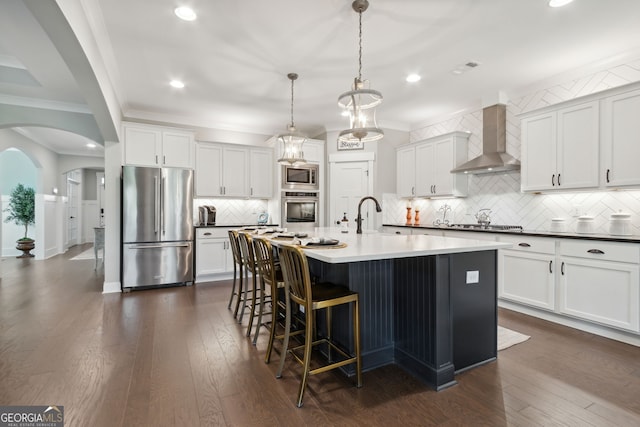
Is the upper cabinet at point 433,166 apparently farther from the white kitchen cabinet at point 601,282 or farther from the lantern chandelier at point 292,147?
the lantern chandelier at point 292,147

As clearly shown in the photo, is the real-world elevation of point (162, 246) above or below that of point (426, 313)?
above

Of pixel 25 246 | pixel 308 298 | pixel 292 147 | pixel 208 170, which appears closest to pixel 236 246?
pixel 292 147

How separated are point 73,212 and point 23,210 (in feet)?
8.72

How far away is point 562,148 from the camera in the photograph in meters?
3.47

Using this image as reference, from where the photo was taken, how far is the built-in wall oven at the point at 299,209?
5.64 meters

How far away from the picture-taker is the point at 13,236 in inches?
308

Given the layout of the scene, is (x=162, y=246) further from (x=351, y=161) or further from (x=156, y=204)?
(x=351, y=161)

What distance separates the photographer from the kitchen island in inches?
81.3

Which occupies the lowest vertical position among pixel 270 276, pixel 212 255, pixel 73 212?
pixel 212 255

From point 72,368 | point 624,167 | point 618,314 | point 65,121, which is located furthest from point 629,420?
point 65,121

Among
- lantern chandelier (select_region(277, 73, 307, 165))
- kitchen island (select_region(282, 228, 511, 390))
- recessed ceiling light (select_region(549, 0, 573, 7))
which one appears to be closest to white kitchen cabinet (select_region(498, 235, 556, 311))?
kitchen island (select_region(282, 228, 511, 390))

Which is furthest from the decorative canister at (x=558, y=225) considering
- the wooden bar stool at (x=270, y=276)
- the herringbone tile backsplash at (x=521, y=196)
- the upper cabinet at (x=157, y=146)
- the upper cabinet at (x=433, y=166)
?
the upper cabinet at (x=157, y=146)

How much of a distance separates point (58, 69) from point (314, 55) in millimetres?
2885

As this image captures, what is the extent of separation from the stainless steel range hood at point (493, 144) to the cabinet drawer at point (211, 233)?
13.0 feet
